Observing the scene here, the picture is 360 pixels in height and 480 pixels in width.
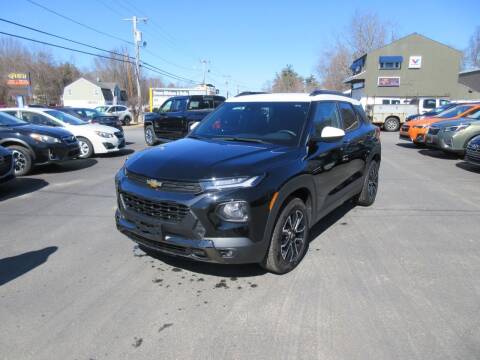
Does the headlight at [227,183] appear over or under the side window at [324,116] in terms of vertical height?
under

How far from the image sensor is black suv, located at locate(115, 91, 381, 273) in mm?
3209

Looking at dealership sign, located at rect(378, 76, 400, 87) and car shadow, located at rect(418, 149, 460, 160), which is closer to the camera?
Result: car shadow, located at rect(418, 149, 460, 160)

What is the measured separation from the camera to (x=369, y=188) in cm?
620

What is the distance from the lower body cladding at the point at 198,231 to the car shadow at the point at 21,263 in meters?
1.56

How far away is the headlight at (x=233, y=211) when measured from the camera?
3186 millimetres

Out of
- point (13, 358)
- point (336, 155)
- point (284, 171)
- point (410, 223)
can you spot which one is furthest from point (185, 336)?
point (410, 223)

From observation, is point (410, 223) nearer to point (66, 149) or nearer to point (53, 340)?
point (53, 340)

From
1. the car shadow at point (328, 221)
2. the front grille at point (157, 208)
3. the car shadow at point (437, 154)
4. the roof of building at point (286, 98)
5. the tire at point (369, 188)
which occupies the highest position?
the roof of building at point (286, 98)

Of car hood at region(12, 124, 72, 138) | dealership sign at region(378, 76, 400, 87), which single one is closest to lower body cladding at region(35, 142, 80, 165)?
car hood at region(12, 124, 72, 138)

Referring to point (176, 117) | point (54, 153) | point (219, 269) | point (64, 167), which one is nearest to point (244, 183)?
point (219, 269)

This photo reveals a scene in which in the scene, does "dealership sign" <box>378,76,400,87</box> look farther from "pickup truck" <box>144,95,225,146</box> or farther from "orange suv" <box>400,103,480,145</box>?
"pickup truck" <box>144,95,225,146</box>

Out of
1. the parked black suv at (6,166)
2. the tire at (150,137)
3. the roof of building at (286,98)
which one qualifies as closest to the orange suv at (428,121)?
the roof of building at (286,98)

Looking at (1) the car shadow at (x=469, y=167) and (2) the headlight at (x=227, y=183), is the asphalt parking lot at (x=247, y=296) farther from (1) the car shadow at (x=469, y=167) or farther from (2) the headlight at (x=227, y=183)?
(1) the car shadow at (x=469, y=167)

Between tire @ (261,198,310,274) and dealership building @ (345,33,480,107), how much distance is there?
47728 millimetres
